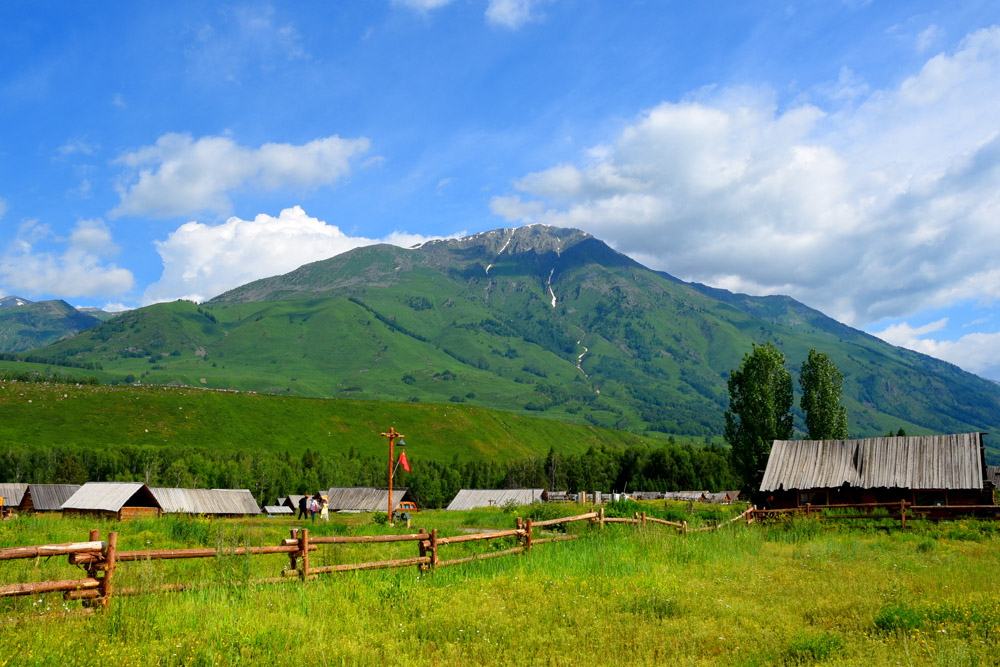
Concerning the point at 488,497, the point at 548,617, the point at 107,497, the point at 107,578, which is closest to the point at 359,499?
the point at 488,497

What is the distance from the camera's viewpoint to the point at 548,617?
1089cm

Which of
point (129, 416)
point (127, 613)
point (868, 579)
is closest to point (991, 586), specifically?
point (868, 579)

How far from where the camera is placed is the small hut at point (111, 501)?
52.8 metres

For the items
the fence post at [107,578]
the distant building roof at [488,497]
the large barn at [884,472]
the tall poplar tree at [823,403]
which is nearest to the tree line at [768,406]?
the tall poplar tree at [823,403]

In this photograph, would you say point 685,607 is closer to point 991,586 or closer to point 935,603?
point 935,603

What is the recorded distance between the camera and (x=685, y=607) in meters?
11.6

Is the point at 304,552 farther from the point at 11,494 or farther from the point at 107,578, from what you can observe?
the point at 11,494

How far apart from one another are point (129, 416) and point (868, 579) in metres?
217

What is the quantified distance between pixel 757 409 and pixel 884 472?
2773cm

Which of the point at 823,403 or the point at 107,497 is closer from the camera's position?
the point at 107,497

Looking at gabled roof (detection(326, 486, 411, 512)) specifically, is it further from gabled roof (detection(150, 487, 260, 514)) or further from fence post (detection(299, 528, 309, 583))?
fence post (detection(299, 528, 309, 583))

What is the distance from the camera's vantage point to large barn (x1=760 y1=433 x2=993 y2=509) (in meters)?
35.0

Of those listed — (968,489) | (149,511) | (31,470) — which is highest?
(968,489)

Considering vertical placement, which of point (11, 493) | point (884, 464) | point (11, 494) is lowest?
point (11, 494)
